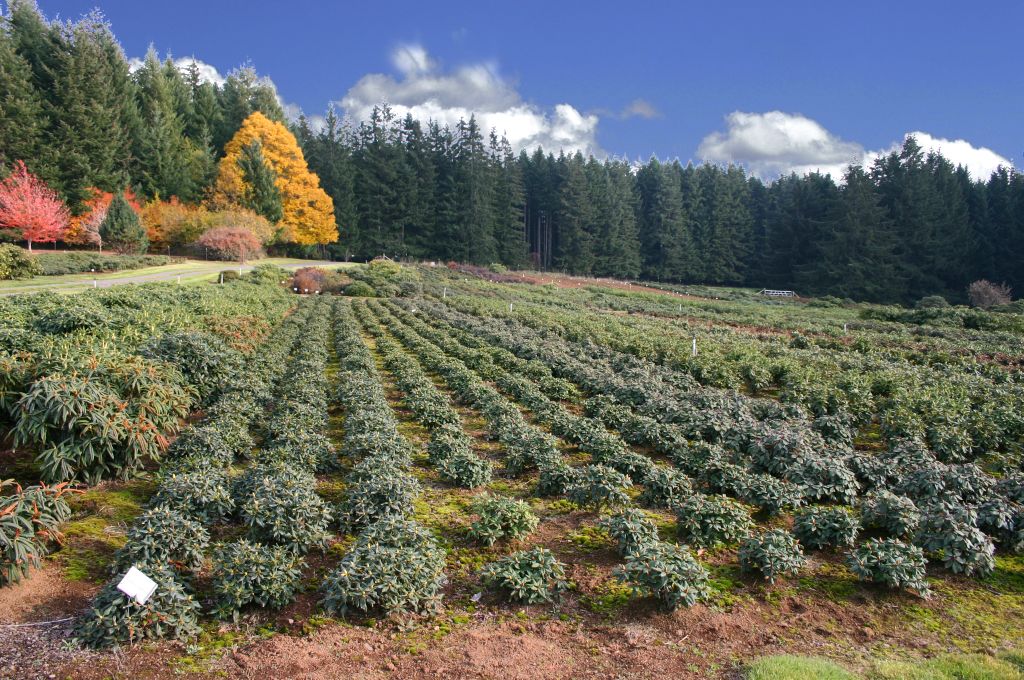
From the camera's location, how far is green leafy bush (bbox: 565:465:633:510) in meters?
7.39

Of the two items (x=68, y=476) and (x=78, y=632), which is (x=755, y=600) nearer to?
(x=78, y=632)

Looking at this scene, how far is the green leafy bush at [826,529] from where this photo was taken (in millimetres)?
6602

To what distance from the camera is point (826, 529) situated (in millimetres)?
6699

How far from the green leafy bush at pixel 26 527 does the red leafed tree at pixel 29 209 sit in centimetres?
4235

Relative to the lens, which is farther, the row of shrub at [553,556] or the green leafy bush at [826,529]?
the green leafy bush at [826,529]

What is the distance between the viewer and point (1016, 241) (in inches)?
2306

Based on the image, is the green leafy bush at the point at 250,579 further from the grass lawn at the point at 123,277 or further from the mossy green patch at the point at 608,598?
the grass lawn at the point at 123,277

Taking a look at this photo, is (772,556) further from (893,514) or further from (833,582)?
(893,514)

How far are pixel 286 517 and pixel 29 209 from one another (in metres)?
43.9

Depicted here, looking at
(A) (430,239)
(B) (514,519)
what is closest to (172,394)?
(B) (514,519)

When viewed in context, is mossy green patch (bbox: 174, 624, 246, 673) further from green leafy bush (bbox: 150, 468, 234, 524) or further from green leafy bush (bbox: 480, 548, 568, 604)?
green leafy bush (bbox: 480, 548, 568, 604)

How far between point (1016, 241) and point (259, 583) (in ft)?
251

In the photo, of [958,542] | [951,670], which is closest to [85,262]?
[958,542]

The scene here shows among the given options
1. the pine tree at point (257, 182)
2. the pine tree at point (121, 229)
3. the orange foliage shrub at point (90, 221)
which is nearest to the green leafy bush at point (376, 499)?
the orange foliage shrub at point (90, 221)
